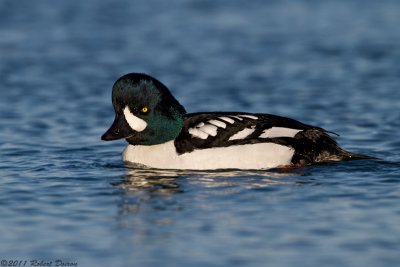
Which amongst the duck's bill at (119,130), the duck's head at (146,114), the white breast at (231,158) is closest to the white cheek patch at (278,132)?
the white breast at (231,158)

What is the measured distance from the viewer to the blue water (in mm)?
9422

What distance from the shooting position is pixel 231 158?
12430 mm

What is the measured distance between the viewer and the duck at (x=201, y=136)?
12.5 m

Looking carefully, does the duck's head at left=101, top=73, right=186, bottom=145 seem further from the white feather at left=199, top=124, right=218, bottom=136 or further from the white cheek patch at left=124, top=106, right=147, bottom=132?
the white feather at left=199, top=124, right=218, bottom=136

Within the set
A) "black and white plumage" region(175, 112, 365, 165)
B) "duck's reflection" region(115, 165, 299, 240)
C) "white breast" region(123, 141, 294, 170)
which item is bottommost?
"duck's reflection" region(115, 165, 299, 240)

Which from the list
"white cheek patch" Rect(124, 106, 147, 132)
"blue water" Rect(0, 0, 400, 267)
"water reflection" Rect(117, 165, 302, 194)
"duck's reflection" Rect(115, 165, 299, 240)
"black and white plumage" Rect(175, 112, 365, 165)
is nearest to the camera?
"blue water" Rect(0, 0, 400, 267)

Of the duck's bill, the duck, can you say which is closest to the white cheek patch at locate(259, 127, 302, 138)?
the duck

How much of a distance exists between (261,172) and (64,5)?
1648 cm

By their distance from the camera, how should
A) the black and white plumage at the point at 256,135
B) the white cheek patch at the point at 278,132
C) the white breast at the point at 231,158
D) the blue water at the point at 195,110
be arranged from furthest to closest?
the white cheek patch at the point at 278,132
the black and white plumage at the point at 256,135
the white breast at the point at 231,158
the blue water at the point at 195,110

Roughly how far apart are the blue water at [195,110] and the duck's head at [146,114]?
0.52m

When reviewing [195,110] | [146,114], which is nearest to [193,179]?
[146,114]

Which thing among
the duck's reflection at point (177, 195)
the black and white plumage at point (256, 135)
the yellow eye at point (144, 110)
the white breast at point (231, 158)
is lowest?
the duck's reflection at point (177, 195)

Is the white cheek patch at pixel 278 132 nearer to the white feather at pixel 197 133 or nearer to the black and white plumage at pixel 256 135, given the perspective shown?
the black and white plumage at pixel 256 135

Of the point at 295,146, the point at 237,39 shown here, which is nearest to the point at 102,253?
the point at 295,146
